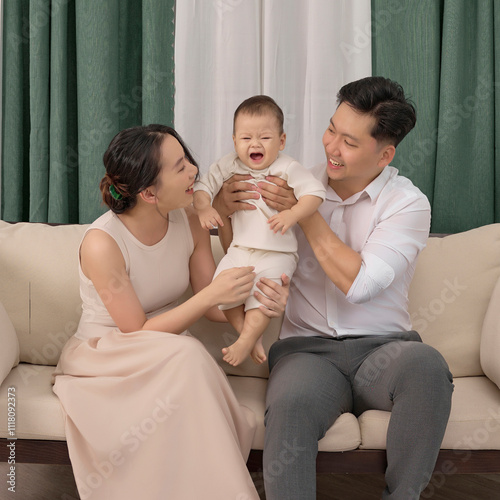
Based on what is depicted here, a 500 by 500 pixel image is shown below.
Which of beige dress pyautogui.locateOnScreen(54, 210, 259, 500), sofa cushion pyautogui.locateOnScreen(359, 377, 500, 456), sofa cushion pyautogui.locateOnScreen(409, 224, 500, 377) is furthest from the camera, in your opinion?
sofa cushion pyautogui.locateOnScreen(409, 224, 500, 377)

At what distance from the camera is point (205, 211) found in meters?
1.69

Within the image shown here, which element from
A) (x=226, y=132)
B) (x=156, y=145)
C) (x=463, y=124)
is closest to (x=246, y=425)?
(x=156, y=145)

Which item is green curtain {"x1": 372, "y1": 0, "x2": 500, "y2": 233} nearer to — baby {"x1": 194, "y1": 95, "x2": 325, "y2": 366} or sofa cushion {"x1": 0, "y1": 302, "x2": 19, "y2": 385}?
baby {"x1": 194, "y1": 95, "x2": 325, "y2": 366}

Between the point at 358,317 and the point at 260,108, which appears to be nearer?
the point at 260,108

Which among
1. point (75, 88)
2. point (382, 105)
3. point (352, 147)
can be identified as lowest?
point (352, 147)

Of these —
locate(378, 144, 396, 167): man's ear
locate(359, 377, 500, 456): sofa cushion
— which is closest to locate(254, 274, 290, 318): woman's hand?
locate(359, 377, 500, 456): sofa cushion

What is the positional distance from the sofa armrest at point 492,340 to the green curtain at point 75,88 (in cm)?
137

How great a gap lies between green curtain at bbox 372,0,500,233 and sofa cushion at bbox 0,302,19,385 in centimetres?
147

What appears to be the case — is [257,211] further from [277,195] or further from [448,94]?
[448,94]

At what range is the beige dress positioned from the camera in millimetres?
1449

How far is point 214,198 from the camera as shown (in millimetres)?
1821

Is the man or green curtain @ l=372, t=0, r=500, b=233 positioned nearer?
the man

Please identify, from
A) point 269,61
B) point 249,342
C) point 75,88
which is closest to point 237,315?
point 249,342

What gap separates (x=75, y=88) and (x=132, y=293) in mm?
1217
